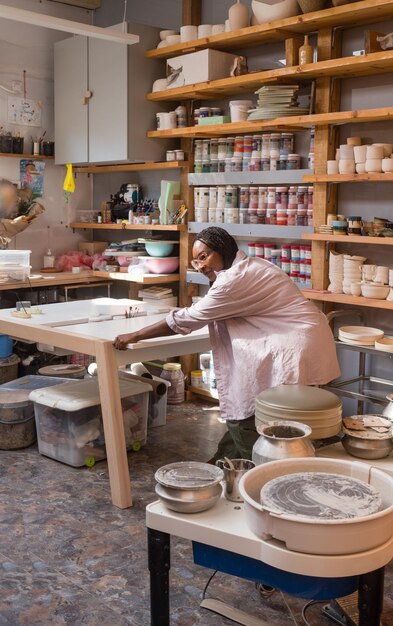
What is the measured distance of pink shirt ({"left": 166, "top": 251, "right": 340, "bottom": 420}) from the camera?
11.8 ft

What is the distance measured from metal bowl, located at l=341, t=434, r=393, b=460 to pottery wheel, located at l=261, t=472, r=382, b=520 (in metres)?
0.32

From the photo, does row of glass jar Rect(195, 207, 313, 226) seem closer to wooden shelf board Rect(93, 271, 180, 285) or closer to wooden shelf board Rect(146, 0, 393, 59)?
wooden shelf board Rect(93, 271, 180, 285)

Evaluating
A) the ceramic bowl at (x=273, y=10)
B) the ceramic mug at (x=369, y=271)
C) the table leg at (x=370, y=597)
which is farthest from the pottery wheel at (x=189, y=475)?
the ceramic bowl at (x=273, y=10)

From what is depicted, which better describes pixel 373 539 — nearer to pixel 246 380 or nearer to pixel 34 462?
pixel 246 380

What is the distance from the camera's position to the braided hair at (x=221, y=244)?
12.8 ft

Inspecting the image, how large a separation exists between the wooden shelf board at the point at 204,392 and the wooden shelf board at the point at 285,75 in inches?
88.9

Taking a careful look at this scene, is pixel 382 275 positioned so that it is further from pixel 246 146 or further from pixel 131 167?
pixel 131 167

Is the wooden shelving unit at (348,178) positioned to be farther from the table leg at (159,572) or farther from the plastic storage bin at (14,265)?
the table leg at (159,572)

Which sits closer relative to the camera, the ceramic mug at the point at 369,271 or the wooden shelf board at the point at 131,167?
the ceramic mug at the point at 369,271

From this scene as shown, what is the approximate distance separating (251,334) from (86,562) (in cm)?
130

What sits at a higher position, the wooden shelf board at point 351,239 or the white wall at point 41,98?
the white wall at point 41,98

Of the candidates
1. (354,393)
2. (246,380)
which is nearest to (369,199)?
(354,393)

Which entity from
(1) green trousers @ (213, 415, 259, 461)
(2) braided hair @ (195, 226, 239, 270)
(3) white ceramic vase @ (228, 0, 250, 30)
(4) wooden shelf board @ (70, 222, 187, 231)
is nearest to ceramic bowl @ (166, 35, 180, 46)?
(3) white ceramic vase @ (228, 0, 250, 30)

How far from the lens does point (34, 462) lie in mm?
4629
